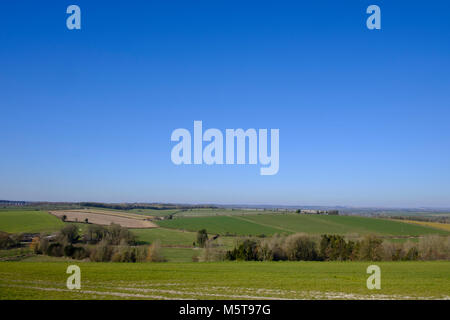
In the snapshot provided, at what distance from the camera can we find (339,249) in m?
49.3

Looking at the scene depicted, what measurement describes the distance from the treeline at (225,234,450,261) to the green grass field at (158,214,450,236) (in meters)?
21.3

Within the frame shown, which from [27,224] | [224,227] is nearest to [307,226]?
[224,227]

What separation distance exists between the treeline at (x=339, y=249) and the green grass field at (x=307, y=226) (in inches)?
839

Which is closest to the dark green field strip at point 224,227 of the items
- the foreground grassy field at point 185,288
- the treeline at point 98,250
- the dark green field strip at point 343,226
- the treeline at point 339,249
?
the dark green field strip at point 343,226

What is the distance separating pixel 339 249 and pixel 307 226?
34.7 m

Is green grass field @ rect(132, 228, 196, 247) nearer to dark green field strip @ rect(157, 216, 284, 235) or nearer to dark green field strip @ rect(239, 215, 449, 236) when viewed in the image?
dark green field strip @ rect(157, 216, 284, 235)

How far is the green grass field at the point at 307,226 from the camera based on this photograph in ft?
246

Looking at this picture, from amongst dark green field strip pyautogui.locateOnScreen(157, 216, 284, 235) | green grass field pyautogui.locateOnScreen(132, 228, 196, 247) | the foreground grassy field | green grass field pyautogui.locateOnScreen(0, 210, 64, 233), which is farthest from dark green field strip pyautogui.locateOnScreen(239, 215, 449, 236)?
the foreground grassy field

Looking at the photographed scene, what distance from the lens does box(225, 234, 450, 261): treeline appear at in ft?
154

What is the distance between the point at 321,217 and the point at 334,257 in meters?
53.6

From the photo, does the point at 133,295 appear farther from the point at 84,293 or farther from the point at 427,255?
the point at 427,255

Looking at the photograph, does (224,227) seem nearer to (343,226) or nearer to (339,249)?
(343,226)

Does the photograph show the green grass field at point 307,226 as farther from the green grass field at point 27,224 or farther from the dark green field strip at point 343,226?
the green grass field at point 27,224
